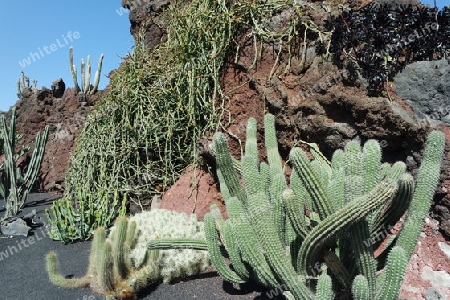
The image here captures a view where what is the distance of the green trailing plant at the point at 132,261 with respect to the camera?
271cm

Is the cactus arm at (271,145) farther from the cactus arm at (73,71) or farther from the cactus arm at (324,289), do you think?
the cactus arm at (73,71)

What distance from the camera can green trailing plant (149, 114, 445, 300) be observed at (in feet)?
5.95

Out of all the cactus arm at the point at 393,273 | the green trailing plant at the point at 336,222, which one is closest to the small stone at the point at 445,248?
the green trailing plant at the point at 336,222

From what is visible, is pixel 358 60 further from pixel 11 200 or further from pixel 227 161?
pixel 11 200

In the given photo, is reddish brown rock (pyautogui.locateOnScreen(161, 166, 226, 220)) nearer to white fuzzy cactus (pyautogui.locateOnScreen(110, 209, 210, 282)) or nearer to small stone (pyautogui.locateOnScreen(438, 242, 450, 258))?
white fuzzy cactus (pyautogui.locateOnScreen(110, 209, 210, 282))

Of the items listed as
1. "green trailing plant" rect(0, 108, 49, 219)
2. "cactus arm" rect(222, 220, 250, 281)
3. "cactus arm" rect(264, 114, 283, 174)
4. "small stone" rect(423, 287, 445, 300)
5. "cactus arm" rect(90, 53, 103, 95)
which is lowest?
"small stone" rect(423, 287, 445, 300)

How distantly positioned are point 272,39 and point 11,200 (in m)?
4.60

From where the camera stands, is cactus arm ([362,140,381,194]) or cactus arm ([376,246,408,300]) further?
cactus arm ([362,140,381,194])

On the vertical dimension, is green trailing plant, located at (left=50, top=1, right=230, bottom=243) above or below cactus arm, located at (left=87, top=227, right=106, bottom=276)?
above

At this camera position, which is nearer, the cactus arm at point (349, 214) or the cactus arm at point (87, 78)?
the cactus arm at point (349, 214)

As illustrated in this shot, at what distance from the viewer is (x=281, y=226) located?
2.23 metres

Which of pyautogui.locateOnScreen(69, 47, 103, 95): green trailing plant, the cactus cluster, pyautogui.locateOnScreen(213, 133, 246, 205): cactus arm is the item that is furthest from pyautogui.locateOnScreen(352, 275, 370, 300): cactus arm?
pyautogui.locateOnScreen(69, 47, 103, 95): green trailing plant

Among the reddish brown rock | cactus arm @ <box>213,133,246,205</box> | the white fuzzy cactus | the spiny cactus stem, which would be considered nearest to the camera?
cactus arm @ <box>213,133,246,205</box>

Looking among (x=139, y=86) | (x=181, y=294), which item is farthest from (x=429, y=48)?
(x=139, y=86)
